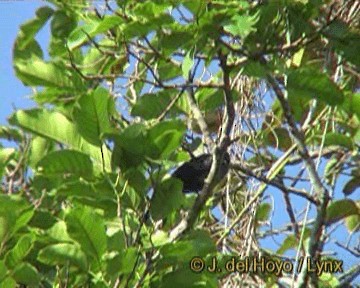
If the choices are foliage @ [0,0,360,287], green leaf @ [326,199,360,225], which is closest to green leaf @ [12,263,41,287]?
foliage @ [0,0,360,287]

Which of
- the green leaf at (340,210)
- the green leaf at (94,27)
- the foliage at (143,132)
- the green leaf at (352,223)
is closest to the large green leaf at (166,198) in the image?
the foliage at (143,132)

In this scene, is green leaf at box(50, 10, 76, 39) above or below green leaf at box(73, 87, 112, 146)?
above

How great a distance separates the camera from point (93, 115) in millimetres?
1308

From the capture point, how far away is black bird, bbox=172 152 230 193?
4.94 ft

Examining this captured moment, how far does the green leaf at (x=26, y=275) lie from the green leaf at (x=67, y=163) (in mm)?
145

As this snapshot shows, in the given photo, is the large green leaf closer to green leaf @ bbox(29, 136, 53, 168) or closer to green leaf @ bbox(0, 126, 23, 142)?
green leaf @ bbox(29, 136, 53, 168)

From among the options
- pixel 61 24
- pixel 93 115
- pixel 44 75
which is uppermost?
pixel 61 24

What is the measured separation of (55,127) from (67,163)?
0.21 feet

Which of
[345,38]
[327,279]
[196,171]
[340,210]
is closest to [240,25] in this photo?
[345,38]

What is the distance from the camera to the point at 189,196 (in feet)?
5.36

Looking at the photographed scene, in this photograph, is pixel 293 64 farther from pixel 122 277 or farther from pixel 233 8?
pixel 122 277

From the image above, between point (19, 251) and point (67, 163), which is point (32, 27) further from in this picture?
point (19, 251)

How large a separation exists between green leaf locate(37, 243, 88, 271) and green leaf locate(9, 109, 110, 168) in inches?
5.8

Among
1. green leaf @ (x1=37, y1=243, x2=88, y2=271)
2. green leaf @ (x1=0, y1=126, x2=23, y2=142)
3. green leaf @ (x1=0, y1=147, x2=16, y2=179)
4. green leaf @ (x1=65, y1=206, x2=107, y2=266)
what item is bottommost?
green leaf @ (x1=37, y1=243, x2=88, y2=271)
